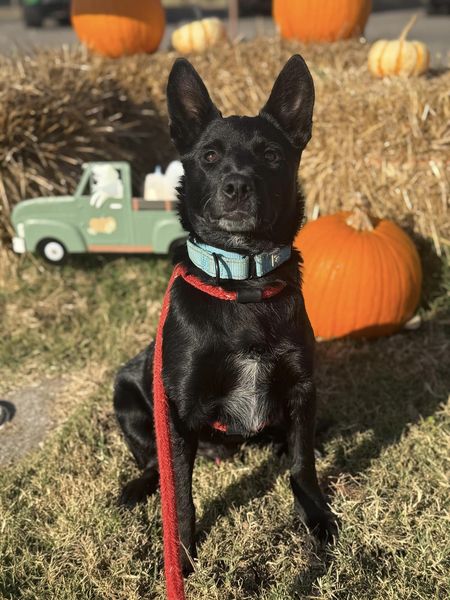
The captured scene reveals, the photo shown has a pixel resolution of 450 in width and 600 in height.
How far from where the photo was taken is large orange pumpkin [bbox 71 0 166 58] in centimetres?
602

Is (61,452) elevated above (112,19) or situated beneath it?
situated beneath

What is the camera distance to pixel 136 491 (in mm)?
2891

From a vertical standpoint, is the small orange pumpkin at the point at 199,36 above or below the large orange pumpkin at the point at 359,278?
above

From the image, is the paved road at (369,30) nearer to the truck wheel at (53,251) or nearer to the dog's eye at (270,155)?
the truck wheel at (53,251)

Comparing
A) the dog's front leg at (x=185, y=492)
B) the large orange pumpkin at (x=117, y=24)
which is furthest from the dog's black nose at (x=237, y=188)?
the large orange pumpkin at (x=117, y=24)

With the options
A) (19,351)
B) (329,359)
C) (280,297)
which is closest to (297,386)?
(280,297)

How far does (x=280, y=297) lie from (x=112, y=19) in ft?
15.2

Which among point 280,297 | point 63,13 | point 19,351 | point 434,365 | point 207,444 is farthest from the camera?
point 63,13

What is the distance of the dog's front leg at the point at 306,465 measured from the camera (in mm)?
2541

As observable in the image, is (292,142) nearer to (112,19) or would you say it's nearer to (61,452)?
(61,452)

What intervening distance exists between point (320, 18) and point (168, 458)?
515 cm

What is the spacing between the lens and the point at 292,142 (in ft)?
8.42

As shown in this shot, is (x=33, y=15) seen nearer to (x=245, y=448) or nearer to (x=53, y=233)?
(x=53, y=233)

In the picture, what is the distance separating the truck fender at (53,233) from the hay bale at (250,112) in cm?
35
